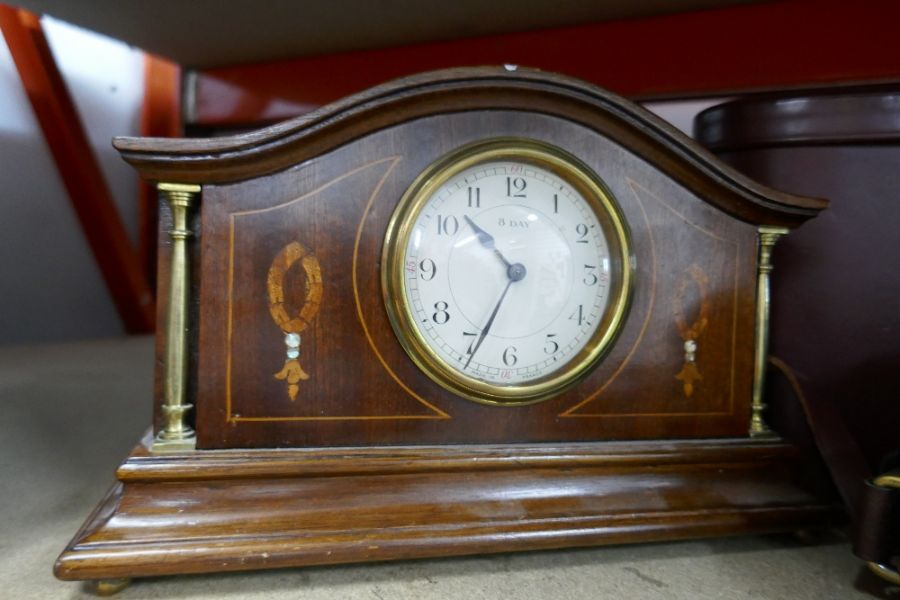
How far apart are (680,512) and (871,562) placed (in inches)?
7.4

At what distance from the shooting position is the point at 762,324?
32.3 inches

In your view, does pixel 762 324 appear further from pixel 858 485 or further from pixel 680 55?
pixel 680 55

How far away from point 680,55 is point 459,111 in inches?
27.6

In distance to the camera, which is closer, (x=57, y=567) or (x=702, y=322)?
(x=57, y=567)

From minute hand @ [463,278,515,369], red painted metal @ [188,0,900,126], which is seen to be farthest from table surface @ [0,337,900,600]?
red painted metal @ [188,0,900,126]

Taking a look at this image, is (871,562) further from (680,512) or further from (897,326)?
(897,326)

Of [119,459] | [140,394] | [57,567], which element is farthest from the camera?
[140,394]

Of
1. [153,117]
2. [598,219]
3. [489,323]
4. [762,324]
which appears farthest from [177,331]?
[153,117]

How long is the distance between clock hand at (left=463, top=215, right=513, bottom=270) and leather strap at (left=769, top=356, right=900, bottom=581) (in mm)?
411

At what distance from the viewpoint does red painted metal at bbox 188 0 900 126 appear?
112 centimetres

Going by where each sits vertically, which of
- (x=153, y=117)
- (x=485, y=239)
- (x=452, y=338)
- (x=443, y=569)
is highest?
(x=153, y=117)

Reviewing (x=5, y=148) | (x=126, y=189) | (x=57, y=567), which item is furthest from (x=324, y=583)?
(x=126, y=189)

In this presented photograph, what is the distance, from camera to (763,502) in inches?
30.6

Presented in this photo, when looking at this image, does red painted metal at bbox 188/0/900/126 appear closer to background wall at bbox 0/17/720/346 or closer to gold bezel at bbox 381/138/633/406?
background wall at bbox 0/17/720/346
